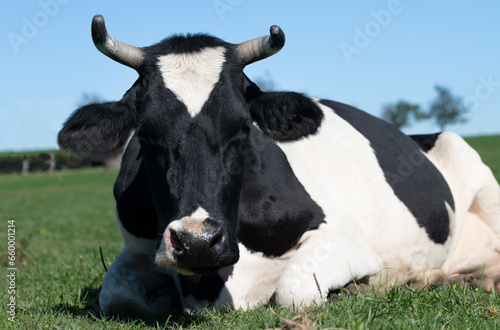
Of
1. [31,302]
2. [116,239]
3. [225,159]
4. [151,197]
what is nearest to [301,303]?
[225,159]

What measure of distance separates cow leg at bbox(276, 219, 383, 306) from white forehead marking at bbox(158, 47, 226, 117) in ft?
4.61

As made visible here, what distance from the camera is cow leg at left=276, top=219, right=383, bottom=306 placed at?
14.0ft

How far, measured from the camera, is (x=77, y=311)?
488cm

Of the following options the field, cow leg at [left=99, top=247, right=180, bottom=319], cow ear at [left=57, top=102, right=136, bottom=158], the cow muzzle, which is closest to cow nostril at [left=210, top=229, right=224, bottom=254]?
the cow muzzle

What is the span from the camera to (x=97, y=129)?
459 cm

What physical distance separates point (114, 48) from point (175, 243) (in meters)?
1.73

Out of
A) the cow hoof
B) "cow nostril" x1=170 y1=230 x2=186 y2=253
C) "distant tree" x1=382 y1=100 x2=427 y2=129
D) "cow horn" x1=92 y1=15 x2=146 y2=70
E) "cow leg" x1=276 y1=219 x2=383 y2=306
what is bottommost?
"distant tree" x1=382 y1=100 x2=427 y2=129

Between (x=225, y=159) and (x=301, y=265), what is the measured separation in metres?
1.06

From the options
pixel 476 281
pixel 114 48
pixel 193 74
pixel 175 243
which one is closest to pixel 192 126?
pixel 193 74

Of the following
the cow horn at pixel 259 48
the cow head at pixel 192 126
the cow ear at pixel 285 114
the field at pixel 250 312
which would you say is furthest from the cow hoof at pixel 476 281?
the cow horn at pixel 259 48

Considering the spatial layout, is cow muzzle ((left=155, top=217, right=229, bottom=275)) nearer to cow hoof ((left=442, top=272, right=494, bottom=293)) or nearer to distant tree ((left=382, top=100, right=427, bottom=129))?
cow hoof ((left=442, top=272, right=494, bottom=293))

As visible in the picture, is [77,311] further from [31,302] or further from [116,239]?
[116,239]

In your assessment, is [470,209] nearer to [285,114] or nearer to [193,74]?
[285,114]

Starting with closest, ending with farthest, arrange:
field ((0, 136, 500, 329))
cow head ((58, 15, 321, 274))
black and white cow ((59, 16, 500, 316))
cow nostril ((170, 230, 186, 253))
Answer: field ((0, 136, 500, 329)), cow nostril ((170, 230, 186, 253)), cow head ((58, 15, 321, 274)), black and white cow ((59, 16, 500, 316))
